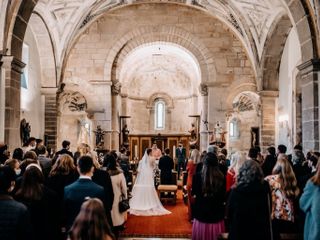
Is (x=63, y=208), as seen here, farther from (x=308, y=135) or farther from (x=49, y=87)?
(x=49, y=87)

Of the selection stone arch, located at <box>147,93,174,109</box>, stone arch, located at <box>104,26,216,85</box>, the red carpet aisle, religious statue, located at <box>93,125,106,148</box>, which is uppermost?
stone arch, located at <box>104,26,216,85</box>

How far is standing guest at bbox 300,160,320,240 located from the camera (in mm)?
4707

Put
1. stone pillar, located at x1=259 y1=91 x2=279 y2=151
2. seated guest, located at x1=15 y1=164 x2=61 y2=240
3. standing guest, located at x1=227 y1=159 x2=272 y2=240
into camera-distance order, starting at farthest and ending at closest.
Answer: stone pillar, located at x1=259 y1=91 x2=279 y2=151 < standing guest, located at x1=227 y1=159 x2=272 y2=240 < seated guest, located at x1=15 y1=164 x2=61 y2=240

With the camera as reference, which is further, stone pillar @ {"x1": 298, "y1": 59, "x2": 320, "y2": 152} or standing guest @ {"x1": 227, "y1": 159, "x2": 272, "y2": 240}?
stone pillar @ {"x1": 298, "y1": 59, "x2": 320, "y2": 152}

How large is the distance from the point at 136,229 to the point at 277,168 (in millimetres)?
4504

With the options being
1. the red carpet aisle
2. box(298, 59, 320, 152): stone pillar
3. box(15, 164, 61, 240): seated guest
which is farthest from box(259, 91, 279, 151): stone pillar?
box(15, 164, 61, 240): seated guest

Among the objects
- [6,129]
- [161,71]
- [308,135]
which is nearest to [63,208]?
[6,129]

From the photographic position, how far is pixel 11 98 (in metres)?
10.9

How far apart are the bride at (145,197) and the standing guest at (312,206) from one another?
23.3 feet

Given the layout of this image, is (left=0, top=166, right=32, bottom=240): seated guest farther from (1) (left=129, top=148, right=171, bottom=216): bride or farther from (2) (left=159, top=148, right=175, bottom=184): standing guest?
(2) (left=159, top=148, right=175, bottom=184): standing guest

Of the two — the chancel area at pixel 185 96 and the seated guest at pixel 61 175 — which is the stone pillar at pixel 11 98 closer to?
the chancel area at pixel 185 96

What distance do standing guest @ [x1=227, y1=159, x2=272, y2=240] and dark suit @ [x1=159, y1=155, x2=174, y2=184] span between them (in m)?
9.32

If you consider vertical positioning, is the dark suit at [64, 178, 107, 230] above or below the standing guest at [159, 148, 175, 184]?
above

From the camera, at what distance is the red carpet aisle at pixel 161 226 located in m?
9.06
